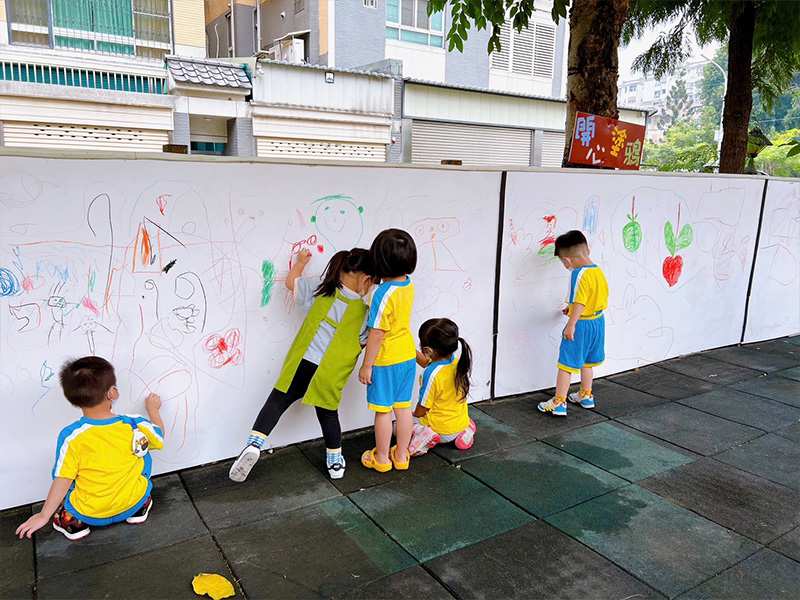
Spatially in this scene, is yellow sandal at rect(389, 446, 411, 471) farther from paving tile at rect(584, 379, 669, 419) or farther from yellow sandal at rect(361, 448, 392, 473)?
paving tile at rect(584, 379, 669, 419)

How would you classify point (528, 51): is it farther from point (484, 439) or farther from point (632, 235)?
point (484, 439)

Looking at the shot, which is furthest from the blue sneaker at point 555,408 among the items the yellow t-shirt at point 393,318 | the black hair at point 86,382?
the black hair at point 86,382

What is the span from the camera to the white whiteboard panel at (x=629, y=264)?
16.2 feet

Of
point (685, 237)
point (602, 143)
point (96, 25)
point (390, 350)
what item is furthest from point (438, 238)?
point (96, 25)

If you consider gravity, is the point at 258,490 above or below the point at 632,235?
below

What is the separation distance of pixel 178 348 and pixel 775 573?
128 inches

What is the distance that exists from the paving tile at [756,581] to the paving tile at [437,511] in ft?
2.96

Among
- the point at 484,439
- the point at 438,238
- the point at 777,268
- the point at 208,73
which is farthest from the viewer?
the point at 208,73

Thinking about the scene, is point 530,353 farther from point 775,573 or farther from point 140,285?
point 140,285

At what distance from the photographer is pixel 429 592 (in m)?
2.67

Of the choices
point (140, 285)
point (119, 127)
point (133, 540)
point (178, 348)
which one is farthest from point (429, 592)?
point (119, 127)

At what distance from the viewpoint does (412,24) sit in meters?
18.2

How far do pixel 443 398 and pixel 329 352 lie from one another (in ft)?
2.84

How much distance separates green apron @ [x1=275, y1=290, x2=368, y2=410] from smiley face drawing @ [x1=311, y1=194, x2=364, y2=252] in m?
0.44
